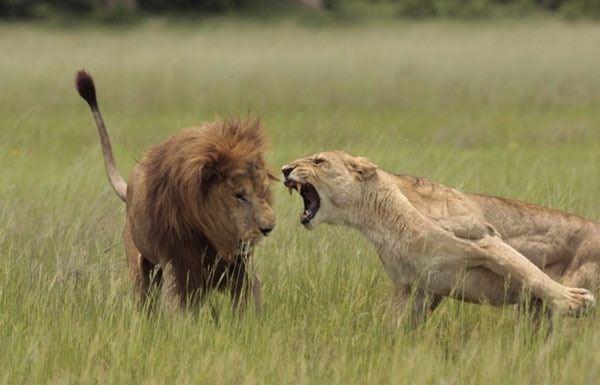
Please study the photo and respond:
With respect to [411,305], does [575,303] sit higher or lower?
higher

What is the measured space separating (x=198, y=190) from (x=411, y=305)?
2.87 ft

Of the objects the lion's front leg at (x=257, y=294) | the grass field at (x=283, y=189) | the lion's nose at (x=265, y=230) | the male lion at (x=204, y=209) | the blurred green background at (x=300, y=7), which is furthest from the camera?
the blurred green background at (x=300, y=7)

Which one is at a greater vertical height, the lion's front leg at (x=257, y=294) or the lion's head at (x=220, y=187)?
the lion's head at (x=220, y=187)

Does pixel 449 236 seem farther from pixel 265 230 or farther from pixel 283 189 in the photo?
pixel 283 189

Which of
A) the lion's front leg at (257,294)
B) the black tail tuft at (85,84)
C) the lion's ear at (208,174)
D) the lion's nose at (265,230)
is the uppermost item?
the black tail tuft at (85,84)

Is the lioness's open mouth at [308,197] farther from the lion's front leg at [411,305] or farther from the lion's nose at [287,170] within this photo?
the lion's front leg at [411,305]

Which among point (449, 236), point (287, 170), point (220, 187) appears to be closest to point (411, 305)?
point (449, 236)

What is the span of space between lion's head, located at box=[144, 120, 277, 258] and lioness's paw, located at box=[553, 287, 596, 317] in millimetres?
1037

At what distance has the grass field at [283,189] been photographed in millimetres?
4492

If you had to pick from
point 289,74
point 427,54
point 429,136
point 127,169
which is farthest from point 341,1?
point 127,169

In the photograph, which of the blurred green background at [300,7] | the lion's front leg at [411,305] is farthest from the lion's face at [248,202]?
the blurred green background at [300,7]

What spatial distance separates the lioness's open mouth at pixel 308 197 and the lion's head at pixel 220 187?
11cm

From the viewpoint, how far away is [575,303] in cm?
486

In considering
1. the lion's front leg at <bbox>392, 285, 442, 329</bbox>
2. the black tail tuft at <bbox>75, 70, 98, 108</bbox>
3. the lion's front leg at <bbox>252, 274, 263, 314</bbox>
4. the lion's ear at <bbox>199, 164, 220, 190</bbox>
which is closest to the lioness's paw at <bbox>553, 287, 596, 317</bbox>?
the lion's front leg at <bbox>392, 285, 442, 329</bbox>
